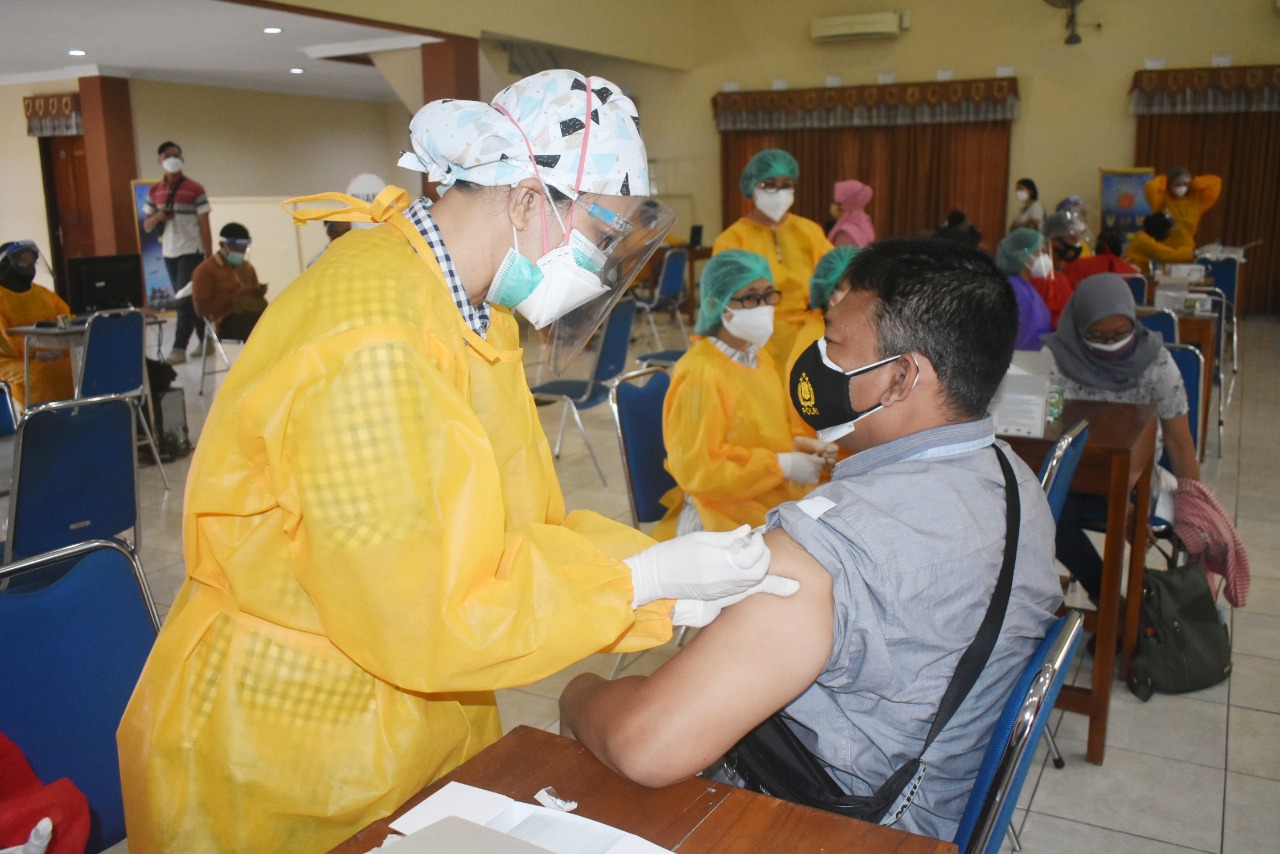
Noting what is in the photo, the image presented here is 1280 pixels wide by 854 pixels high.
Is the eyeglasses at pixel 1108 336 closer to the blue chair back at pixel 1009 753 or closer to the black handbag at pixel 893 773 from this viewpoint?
the black handbag at pixel 893 773

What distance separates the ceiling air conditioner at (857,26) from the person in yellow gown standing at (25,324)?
25.3ft

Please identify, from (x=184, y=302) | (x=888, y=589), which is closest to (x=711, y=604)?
(x=888, y=589)

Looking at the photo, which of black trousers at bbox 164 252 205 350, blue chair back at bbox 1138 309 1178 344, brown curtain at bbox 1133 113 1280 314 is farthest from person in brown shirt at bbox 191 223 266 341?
brown curtain at bbox 1133 113 1280 314

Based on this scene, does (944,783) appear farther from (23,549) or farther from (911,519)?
(23,549)

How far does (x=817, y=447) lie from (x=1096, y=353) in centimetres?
86

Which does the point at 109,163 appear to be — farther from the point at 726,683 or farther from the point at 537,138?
the point at 726,683

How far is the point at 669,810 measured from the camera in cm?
96

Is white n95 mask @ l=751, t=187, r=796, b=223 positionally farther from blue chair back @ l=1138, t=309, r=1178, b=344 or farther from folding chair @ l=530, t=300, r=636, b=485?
blue chair back @ l=1138, t=309, r=1178, b=344

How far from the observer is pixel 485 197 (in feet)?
3.50

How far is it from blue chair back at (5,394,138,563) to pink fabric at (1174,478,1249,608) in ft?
9.12

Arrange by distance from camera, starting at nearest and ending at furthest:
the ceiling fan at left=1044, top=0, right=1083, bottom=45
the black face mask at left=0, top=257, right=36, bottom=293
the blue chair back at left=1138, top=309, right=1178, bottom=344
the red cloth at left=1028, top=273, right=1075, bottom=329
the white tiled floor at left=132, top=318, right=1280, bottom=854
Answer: the white tiled floor at left=132, top=318, right=1280, bottom=854 → the blue chair back at left=1138, top=309, right=1178, bottom=344 → the red cloth at left=1028, top=273, right=1075, bottom=329 → the black face mask at left=0, top=257, right=36, bottom=293 → the ceiling fan at left=1044, top=0, right=1083, bottom=45

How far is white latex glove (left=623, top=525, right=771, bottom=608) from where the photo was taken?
96cm

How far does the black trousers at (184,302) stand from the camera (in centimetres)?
759

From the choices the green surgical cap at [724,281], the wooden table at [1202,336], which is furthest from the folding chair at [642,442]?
the wooden table at [1202,336]
